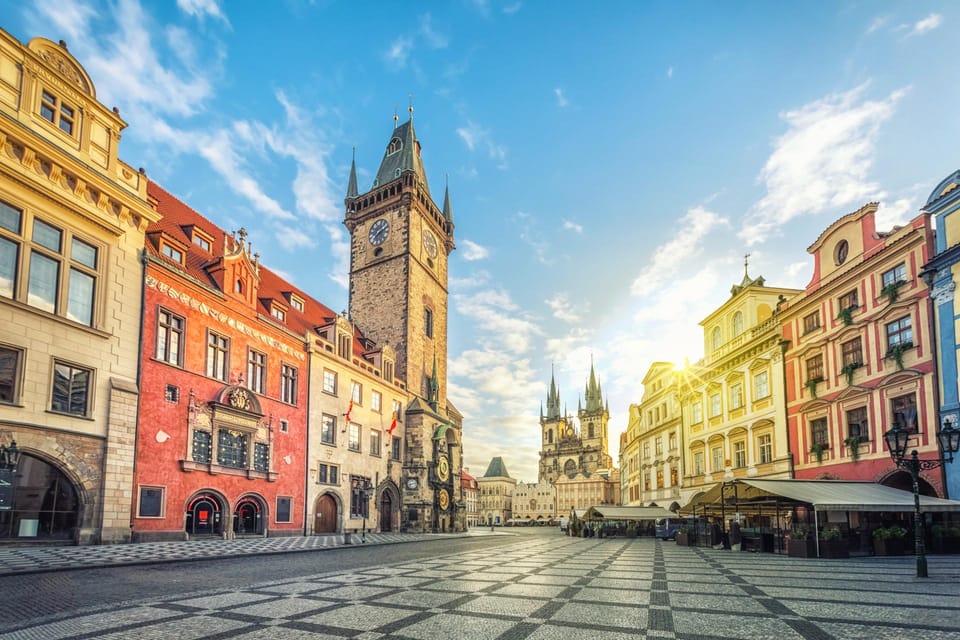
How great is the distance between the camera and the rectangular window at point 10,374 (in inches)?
712

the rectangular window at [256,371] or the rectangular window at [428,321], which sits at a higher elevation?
the rectangular window at [428,321]

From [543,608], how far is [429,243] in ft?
156

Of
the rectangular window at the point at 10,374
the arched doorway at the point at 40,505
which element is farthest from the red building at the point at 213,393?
the rectangular window at the point at 10,374

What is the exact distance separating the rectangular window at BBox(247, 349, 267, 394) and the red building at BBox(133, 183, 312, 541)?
0.05 meters

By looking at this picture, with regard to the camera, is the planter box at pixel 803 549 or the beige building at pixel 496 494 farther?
the beige building at pixel 496 494

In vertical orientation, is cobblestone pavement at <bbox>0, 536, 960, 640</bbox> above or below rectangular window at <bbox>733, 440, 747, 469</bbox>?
below

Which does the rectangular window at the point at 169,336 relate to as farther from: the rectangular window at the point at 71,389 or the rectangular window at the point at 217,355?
the rectangular window at the point at 71,389

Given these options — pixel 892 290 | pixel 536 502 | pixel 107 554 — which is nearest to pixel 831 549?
pixel 892 290

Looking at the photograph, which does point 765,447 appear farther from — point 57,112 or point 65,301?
point 57,112

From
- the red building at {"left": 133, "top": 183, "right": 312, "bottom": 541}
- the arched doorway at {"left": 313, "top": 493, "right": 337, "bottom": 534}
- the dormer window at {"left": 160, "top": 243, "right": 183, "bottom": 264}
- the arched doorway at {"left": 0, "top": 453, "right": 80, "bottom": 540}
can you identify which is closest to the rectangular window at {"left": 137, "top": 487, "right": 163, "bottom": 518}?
the red building at {"left": 133, "top": 183, "right": 312, "bottom": 541}

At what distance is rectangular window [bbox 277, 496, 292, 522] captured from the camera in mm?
30978

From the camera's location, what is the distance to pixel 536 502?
14638 centimetres

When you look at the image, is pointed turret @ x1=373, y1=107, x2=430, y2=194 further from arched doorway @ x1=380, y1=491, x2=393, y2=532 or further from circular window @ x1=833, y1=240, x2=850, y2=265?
circular window @ x1=833, y1=240, x2=850, y2=265

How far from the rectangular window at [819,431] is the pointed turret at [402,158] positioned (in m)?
37.2
